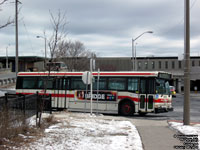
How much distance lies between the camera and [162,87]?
16.9 metres

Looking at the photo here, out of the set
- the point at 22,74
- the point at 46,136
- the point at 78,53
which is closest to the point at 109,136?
the point at 46,136

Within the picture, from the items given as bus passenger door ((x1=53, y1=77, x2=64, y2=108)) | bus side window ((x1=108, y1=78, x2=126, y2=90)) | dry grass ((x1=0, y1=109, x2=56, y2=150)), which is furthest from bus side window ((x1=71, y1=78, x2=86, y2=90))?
dry grass ((x1=0, y1=109, x2=56, y2=150))

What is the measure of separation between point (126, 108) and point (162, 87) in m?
2.60

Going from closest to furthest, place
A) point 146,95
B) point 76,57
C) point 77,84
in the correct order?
point 146,95
point 77,84
point 76,57

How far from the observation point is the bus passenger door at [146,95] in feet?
53.7

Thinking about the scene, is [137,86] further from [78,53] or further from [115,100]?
[78,53]

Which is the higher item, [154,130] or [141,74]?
[141,74]

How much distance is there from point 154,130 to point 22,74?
43.3 feet

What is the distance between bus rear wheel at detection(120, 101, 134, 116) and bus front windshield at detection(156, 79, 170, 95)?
6.27ft

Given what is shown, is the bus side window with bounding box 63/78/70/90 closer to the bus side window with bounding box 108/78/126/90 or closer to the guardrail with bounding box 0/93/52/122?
the bus side window with bounding box 108/78/126/90

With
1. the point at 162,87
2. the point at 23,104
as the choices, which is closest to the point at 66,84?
the point at 162,87

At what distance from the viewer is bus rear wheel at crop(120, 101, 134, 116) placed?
1694cm

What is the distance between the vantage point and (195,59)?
71125 mm

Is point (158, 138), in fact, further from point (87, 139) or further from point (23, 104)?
point (23, 104)
